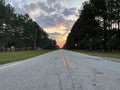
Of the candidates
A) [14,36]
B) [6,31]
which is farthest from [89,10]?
[14,36]

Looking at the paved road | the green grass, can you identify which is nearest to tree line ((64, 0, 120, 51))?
the green grass

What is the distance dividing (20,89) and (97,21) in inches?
2773

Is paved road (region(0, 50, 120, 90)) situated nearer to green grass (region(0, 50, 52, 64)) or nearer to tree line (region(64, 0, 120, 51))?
green grass (region(0, 50, 52, 64))

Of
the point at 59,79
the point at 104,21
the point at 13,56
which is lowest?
the point at 59,79

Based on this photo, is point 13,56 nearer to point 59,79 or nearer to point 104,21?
point 59,79

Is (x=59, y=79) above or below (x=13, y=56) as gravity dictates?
below

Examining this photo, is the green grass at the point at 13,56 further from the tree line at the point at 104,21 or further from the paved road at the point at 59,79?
the tree line at the point at 104,21

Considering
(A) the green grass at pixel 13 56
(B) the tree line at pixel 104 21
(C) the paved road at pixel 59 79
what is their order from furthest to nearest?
(B) the tree line at pixel 104 21
(A) the green grass at pixel 13 56
(C) the paved road at pixel 59 79

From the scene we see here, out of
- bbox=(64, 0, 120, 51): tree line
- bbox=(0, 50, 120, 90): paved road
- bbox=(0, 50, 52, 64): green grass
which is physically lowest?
bbox=(0, 50, 120, 90): paved road

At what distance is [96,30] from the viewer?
242 feet

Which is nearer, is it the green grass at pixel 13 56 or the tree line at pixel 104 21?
the green grass at pixel 13 56

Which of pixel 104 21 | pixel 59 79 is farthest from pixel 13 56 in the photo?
pixel 104 21

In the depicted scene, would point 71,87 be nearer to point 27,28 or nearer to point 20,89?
point 20,89

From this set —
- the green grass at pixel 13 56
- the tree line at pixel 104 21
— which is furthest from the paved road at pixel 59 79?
the tree line at pixel 104 21
